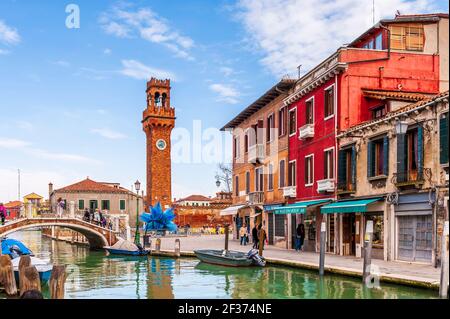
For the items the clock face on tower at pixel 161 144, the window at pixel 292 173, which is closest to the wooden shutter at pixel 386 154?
the window at pixel 292 173

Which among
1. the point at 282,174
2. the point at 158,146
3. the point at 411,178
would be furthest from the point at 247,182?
the point at 158,146

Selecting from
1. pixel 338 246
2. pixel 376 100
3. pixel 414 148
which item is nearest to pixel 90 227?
pixel 338 246

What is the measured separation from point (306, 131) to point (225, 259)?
686 centimetres

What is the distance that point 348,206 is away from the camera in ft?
69.4

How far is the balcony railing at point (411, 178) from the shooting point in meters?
17.9

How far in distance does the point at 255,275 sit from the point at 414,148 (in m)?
6.25

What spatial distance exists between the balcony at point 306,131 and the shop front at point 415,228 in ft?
22.1

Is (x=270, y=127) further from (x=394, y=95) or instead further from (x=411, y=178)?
(x=411, y=178)

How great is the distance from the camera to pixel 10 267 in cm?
1622

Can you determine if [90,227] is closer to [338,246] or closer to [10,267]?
[338,246]

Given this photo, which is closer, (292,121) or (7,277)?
(7,277)

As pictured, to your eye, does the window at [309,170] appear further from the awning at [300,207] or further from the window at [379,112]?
the window at [379,112]

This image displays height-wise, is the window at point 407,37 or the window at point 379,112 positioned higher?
the window at point 407,37

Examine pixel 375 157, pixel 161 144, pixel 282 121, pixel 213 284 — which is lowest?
pixel 213 284
